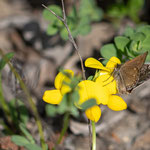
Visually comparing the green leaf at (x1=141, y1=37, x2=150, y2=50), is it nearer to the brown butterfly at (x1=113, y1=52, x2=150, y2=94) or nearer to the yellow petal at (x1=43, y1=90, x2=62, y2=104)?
the brown butterfly at (x1=113, y1=52, x2=150, y2=94)

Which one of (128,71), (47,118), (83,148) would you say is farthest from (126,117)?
(128,71)

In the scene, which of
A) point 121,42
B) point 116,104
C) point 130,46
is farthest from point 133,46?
point 116,104

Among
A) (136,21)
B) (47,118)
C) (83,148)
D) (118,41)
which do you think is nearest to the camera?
(118,41)

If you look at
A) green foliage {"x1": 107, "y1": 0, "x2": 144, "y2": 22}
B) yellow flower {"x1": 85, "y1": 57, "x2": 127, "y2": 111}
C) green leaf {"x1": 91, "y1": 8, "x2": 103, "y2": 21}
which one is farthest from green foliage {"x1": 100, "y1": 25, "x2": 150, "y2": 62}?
green foliage {"x1": 107, "y1": 0, "x2": 144, "y2": 22}

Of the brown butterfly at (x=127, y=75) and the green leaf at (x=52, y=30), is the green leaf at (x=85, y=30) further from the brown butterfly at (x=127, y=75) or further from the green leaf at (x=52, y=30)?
the brown butterfly at (x=127, y=75)

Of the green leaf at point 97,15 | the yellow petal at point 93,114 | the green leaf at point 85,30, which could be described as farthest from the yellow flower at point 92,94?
the green leaf at point 97,15

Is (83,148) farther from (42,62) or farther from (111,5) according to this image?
(111,5)
